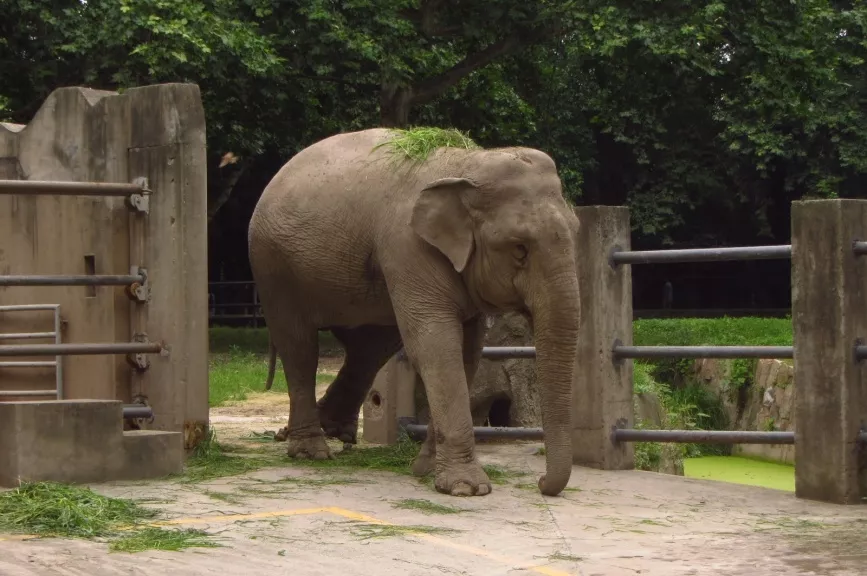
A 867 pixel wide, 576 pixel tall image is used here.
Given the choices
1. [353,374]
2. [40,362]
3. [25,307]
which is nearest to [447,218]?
[353,374]

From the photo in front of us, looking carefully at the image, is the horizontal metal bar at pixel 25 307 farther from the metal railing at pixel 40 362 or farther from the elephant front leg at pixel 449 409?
the elephant front leg at pixel 449 409

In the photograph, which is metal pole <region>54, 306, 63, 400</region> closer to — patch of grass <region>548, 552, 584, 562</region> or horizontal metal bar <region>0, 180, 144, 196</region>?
horizontal metal bar <region>0, 180, 144, 196</region>

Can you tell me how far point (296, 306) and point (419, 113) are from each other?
14.4m

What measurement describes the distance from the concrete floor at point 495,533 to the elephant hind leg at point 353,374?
1585 mm

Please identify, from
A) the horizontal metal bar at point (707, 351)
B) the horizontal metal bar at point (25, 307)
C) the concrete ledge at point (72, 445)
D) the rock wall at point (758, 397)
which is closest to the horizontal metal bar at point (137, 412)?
the concrete ledge at point (72, 445)

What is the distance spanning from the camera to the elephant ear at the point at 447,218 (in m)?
7.27

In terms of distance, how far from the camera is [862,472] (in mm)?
6699

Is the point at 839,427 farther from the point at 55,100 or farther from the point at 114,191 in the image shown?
the point at 55,100

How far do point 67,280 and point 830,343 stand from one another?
146 inches

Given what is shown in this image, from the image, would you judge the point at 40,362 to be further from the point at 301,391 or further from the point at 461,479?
the point at 461,479

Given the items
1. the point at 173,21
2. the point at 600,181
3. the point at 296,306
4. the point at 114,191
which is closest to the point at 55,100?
the point at 114,191

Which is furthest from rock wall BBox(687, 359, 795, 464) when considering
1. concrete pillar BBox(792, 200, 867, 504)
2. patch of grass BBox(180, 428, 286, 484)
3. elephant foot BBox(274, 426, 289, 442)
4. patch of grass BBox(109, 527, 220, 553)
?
patch of grass BBox(109, 527, 220, 553)

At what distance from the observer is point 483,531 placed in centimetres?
583

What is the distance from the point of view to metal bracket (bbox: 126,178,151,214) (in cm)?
765
